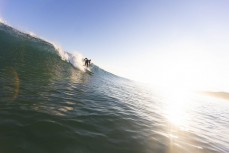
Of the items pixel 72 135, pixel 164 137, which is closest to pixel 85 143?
pixel 72 135

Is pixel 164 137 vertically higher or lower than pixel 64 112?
lower

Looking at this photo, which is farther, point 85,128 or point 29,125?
point 85,128

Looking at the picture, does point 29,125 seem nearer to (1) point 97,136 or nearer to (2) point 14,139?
(2) point 14,139

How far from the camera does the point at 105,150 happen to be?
593cm

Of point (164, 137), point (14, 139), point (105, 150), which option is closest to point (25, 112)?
point (14, 139)

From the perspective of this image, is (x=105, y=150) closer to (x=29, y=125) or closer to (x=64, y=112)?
(x=29, y=125)

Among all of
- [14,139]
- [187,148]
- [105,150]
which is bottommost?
[187,148]

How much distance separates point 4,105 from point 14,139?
3521mm

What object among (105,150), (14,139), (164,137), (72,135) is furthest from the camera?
(164,137)

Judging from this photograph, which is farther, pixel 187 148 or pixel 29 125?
pixel 187 148

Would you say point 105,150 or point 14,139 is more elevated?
point 14,139

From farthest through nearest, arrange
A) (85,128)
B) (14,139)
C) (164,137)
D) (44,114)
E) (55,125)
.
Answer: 1. (164,137)
2. (44,114)
3. (85,128)
4. (55,125)
5. (14,139)

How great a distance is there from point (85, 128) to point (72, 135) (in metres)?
1.10

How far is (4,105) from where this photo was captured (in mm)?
8086
